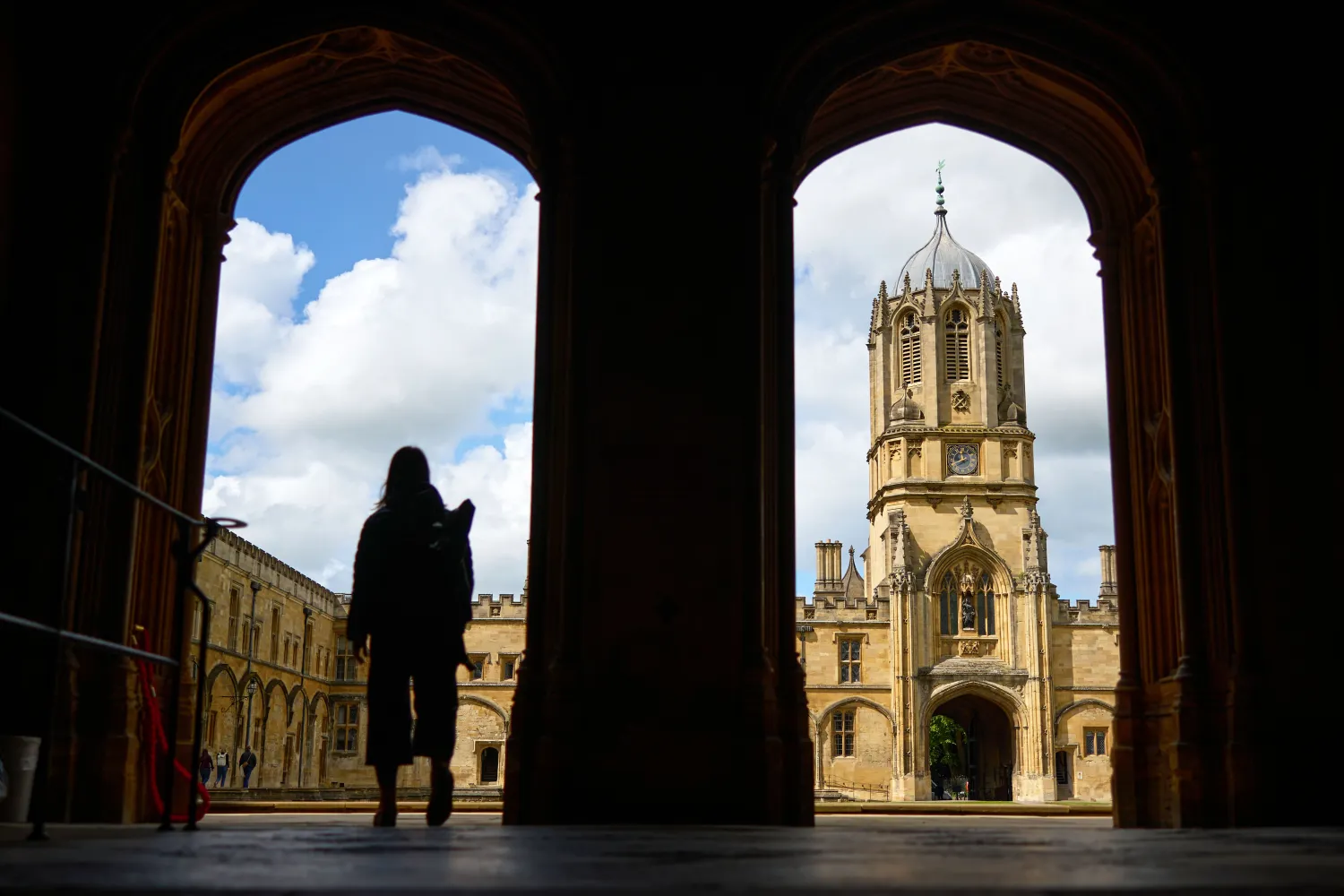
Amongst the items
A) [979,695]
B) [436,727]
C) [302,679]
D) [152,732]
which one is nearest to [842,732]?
[979,695]

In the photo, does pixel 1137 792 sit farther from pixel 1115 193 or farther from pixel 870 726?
pixel 870 726

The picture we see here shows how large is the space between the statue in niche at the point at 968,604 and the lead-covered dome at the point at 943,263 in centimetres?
1006

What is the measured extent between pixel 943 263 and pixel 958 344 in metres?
3.09

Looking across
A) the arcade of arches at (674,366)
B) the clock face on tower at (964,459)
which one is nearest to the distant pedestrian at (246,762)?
the arcade of arches at (674,366)

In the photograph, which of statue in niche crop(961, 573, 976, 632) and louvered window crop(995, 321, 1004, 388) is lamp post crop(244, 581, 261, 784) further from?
louvered window crop(995, 321, 1004, 388)

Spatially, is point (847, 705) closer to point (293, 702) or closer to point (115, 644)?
point (293, 702)

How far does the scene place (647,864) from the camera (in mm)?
2582

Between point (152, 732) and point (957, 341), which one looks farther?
point (957, 341)

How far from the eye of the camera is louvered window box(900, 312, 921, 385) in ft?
147

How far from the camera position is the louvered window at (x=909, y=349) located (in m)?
44.7

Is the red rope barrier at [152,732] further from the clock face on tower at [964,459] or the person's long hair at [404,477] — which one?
the clock face on tower at [964,459]

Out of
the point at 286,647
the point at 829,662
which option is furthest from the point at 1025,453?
the point at 286,647

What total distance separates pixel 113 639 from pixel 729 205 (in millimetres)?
3491

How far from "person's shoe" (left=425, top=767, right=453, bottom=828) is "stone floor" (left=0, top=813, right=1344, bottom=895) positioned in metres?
0.79
